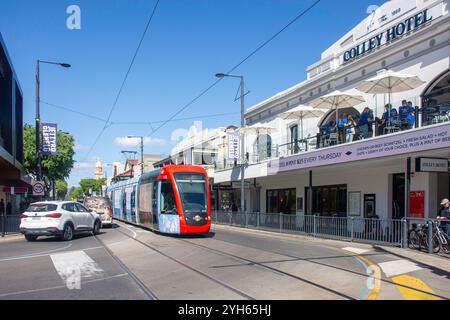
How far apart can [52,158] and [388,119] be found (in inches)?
1579

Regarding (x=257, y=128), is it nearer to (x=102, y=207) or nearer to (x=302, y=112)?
(x=302, y=112)

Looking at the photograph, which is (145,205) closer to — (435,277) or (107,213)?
(107,213)

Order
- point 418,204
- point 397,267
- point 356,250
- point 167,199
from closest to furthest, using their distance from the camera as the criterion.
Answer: point 397,267 → point 356,250 → point 418,204 → point 167,199

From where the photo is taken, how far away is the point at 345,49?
84.3 ft

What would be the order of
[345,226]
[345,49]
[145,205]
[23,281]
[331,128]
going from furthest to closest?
[345,49] < [145,205] < [331,128] < [345,226] < [23,281]

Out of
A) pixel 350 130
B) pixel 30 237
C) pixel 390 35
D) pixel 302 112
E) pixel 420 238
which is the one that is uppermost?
pixel 390 35

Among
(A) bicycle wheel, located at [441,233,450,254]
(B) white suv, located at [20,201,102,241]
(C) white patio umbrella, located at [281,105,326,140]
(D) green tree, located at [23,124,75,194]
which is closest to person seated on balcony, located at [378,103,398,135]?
(A) bicycle wheel, located at [441,233,450,254]

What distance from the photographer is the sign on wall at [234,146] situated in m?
30.0

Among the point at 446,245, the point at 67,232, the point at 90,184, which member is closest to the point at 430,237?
the point at 446,245

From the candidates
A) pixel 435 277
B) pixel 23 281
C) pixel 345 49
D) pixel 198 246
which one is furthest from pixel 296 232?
pixel 23 281

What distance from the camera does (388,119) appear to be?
1777 cm

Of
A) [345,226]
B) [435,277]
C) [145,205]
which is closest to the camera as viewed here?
[435,277]

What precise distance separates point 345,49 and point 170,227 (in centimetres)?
1411
